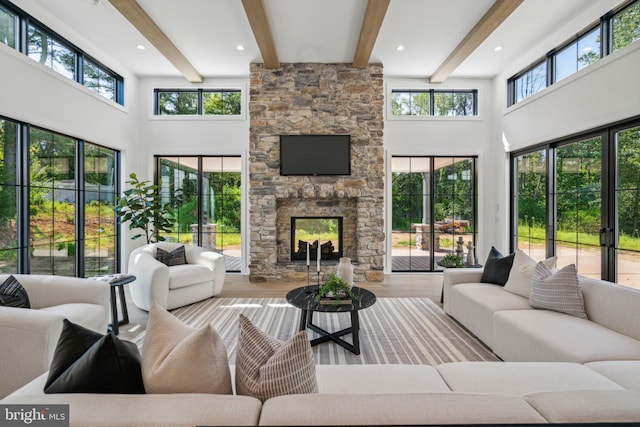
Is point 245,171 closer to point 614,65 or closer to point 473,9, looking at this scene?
point 473,9

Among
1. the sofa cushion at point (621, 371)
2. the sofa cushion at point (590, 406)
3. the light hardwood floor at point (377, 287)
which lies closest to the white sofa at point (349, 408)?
the sofa cushion at point (590, 406)

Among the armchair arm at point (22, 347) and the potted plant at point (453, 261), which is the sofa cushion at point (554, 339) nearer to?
the potted plant at point (453, 261)

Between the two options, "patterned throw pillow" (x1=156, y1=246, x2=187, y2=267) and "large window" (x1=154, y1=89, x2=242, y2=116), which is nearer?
"patterned throw pillow" (x1=156, y1=246, x2=187, y2=267)

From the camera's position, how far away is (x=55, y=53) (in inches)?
154

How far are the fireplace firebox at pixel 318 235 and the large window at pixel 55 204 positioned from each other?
3.02 m

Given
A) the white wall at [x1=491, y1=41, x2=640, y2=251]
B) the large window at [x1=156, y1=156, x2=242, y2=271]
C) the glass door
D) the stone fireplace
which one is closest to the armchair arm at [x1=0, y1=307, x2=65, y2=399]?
the stone fireplace

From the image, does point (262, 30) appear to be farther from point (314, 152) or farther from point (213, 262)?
point (213, 262)

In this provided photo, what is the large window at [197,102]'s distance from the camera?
5656 mm

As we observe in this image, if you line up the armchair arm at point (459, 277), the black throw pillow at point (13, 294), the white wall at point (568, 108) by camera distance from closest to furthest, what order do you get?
the black throw pillow at point (13, 294), the white wall at point (568, 108), the armchair arm at point (459, 277)

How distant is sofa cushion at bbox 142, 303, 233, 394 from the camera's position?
996 millimetres

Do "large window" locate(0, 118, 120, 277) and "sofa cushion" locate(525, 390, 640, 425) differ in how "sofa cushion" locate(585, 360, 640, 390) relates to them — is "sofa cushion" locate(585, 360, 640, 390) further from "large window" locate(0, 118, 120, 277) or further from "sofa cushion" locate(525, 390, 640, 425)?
"large window" locate(0, 118, 120, 277)

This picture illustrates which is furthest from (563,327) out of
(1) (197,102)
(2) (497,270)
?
(1) (197,102)

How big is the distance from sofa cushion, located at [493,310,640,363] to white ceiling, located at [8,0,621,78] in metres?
3.45

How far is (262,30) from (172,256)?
3222 millimetres
